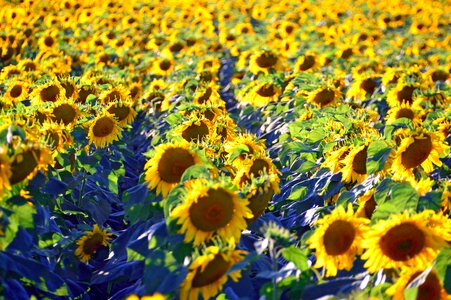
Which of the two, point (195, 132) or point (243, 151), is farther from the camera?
point (195, 132)

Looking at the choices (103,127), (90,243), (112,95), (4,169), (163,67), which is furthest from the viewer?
(163,67)

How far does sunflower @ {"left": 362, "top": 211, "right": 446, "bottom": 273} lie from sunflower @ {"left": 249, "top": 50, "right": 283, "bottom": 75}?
5661mm

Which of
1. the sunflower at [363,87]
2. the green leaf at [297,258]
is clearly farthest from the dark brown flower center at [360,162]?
the sunflower at [363,87]

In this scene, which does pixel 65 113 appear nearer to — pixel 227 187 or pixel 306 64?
pixel 227 187

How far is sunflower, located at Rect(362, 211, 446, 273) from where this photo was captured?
3006 millimetres

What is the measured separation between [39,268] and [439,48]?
10.2 metres

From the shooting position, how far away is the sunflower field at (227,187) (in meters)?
3.03

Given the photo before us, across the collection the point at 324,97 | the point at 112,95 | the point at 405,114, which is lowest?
the point at 324,97

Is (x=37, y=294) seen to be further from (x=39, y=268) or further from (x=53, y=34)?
(x=53, y=34)

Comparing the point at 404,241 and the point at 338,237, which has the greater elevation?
the point at 404,241

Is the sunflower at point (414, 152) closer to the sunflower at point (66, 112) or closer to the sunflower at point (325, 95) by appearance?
the sunflower at point (66, 112)

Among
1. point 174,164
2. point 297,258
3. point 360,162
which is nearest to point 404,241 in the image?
point 297,258

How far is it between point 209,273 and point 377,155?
159 centimetres

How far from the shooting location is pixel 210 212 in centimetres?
328
